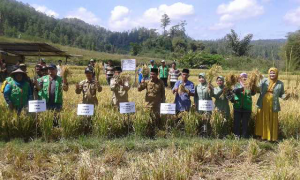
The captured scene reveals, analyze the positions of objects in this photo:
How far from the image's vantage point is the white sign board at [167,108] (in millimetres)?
5590

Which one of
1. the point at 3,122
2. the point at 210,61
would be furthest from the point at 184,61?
the point at 3,122

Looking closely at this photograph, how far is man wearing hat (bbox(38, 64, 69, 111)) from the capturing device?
5.89m

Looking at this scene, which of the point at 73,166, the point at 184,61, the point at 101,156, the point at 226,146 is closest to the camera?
the point at 73,166

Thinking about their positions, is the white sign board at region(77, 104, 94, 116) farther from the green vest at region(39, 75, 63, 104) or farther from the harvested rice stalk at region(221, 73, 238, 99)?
the harvested rice stalk at region(221, 73, 238, 99)

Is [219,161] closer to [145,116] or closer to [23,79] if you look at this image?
[145,116]

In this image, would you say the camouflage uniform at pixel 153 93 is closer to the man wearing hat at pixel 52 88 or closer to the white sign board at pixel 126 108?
the white sign board at pixel 126 108

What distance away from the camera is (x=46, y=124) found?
5.44 meters

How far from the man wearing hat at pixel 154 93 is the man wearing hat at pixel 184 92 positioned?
0.38m

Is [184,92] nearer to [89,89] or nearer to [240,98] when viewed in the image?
[240,98]

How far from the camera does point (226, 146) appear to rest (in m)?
5.30

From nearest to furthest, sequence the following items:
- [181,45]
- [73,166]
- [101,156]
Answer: [73,166] → [101,156] → [181,45]

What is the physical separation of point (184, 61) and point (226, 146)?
36.9m

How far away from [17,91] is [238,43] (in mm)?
50105

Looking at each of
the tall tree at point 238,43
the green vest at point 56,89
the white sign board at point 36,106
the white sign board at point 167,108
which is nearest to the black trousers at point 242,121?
the white sign board at point 167,108
